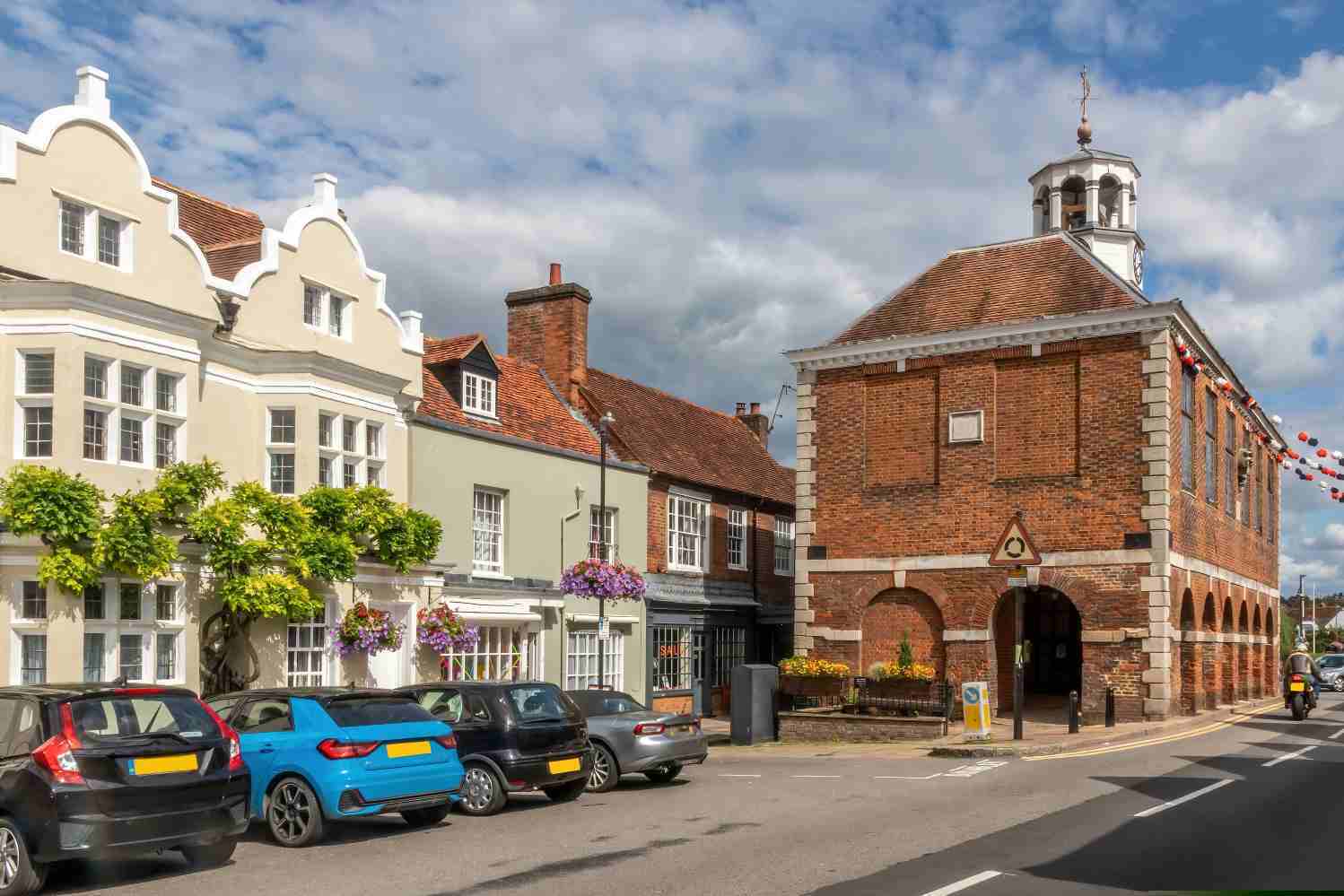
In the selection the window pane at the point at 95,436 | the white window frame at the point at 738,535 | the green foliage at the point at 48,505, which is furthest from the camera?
the white window frame at the point at 738,535

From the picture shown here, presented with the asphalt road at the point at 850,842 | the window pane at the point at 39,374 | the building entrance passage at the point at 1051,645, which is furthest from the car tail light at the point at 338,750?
the building entrance passage at the point at 1051,645

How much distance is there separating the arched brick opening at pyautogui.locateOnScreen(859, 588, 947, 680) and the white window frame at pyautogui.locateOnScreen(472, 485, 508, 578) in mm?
9001

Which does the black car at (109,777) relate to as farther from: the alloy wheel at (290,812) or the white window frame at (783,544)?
the white window frame at (783,544)

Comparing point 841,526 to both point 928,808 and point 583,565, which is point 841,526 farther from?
point 928,808

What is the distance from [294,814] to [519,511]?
15300mm

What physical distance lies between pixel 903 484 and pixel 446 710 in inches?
691

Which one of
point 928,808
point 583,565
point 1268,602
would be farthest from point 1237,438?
point 928,808

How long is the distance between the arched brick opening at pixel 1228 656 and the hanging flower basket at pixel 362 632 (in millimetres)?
22140

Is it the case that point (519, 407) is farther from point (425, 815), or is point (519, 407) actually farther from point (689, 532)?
point (425, 815)

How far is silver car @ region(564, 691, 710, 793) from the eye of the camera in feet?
57.8

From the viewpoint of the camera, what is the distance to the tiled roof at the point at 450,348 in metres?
27.5

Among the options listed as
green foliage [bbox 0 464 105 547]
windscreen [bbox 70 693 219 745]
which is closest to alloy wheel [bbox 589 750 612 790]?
green foliage [bbox 0 464 105 547]

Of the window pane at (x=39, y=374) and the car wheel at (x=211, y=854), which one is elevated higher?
the window pane at (x=39, y=374)

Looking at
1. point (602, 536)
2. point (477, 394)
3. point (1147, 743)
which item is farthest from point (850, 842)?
point (477, 394)
